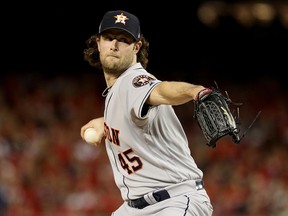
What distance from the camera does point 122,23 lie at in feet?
10.7

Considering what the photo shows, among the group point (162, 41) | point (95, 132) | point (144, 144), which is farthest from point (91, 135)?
point (162, 41)

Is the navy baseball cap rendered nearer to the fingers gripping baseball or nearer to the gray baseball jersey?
the gray baseball jersey

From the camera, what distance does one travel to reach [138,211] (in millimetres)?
3125

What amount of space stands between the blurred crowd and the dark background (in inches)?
39.9

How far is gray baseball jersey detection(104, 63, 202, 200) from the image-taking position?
300 cm

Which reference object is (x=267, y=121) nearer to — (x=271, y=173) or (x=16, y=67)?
(x=271, y=173)

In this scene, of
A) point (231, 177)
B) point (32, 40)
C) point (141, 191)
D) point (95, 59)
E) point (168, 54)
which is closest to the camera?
point (141, 191)

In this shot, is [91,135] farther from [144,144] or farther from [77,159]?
[77,159]

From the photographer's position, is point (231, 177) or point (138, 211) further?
point (231, 177)

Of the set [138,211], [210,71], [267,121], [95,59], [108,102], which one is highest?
[210,71]

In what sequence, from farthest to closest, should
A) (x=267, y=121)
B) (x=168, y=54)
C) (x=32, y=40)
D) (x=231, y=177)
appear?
1. (x=168, y=54)
2. (x=32, y=40)
3. (x=267, y=121)
4. (x=231, y=177)

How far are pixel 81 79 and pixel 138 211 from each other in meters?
7.24

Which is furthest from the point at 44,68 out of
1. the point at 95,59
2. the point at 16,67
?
the point at 95,59

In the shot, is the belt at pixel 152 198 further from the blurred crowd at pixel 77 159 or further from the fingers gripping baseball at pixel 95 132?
the blurred crowd at pixel 77 159
